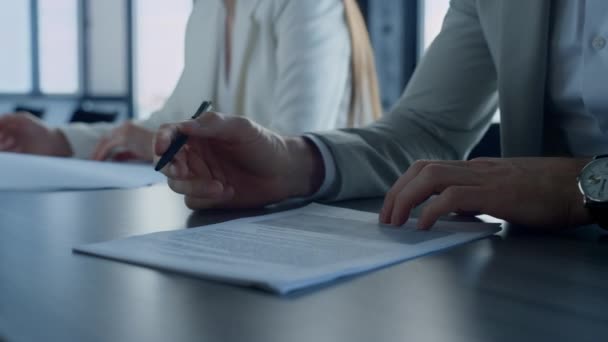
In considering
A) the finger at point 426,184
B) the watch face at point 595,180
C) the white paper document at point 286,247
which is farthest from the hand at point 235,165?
the watch face at point 595,180

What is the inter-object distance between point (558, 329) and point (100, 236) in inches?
16.3

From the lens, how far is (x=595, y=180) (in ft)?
1.99

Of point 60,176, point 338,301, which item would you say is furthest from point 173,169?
point 338,301

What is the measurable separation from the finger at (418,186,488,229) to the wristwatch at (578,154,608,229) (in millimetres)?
90

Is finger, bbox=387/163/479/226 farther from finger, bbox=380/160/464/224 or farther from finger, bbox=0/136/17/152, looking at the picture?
finger, bbox=0/136/17/152

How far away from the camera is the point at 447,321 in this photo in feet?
1.14

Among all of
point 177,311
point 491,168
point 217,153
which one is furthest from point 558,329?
point 217,153

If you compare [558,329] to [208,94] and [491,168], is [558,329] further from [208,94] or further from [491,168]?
[208,94]

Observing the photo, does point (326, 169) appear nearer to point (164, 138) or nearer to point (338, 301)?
point (164, 138)

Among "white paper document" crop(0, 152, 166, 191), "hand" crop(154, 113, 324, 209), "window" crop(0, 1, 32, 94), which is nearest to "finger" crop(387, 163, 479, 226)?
"hand" crop(154, 113, 324, 209)

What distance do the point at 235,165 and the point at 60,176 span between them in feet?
1.09

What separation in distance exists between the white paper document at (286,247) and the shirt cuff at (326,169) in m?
0.16

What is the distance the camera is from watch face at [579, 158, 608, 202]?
0.59 metres

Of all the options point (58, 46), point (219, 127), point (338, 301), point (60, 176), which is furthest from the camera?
point (58, 46)
